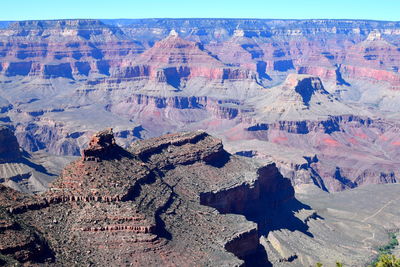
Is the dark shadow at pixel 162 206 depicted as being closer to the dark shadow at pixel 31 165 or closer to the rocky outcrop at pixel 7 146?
the rocky outcrop at pixel 7 146

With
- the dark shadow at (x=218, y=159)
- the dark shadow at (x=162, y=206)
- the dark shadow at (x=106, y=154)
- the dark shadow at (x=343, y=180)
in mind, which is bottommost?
the dark shadow at (x=343, y=180)

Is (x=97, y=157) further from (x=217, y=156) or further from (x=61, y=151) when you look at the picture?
(x=61, y=151)

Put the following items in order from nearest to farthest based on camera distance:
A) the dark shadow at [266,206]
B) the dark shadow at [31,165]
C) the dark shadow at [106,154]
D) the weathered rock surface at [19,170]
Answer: the dark shadow at [106,154]
the dark shadow at [266,206]
the weathered rock surface at [19,170]
the dark shadow at [31,165]

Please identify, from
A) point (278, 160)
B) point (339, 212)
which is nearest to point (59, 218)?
point (339, 212)

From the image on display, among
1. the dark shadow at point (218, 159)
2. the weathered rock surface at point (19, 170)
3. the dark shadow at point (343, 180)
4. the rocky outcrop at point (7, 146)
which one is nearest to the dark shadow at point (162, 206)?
the dark shadow at point (218, 159)

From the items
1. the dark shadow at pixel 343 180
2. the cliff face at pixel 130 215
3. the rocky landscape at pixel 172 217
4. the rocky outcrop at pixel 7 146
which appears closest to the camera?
the rocky landscape at pixel 172 217

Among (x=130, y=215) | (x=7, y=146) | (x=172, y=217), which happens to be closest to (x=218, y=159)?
(x=172, y=217)

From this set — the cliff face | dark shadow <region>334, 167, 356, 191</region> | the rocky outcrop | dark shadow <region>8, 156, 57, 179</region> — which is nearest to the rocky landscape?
the cliff face

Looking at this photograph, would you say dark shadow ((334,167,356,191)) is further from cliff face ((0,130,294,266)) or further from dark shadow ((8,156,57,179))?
cliff face ((0,130,294,266))

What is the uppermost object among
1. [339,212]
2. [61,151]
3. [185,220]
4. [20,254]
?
[20,254]
